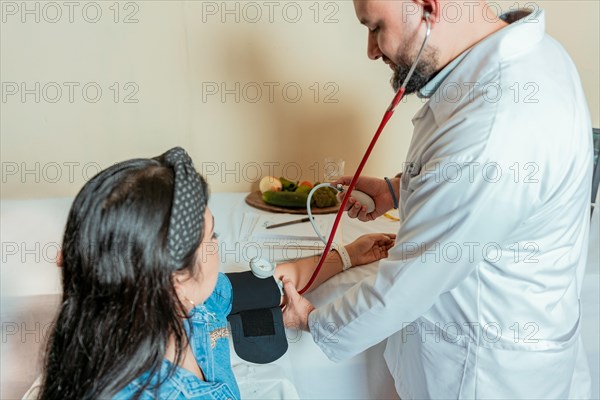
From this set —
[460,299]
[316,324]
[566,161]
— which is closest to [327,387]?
[316,324]

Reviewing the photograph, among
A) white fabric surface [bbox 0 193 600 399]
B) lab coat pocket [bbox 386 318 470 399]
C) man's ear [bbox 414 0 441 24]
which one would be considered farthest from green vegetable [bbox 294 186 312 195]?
man's ear [bbox 414 0 441 24]

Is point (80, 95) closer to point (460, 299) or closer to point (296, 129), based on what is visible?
point (296, 129)

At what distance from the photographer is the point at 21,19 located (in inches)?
60.2

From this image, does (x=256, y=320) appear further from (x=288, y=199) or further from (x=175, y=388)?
(x=288, y=199)

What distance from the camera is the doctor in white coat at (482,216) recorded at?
76cm

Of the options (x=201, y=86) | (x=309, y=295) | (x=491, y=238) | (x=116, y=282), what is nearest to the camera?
(x=116, y=282)

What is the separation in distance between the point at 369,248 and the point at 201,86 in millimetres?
819

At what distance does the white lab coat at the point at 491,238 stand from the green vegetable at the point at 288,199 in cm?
62

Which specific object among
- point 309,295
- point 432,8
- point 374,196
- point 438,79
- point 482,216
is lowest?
point 309,295

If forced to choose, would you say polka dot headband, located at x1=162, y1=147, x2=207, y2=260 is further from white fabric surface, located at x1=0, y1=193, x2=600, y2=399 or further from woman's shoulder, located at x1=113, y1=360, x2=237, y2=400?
white fabric surface, located at x1=0, y1=193, x2=600, y2=399

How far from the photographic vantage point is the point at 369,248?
Result: 1.27 m

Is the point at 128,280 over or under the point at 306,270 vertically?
over

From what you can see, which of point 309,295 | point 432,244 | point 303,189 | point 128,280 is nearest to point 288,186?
point 303,189

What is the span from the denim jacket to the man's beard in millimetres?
529
